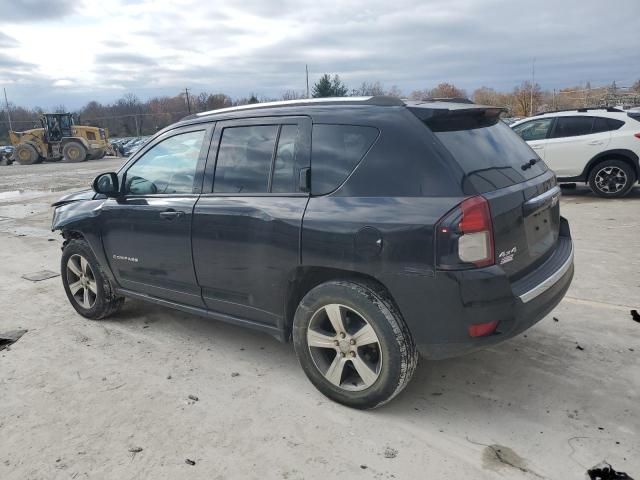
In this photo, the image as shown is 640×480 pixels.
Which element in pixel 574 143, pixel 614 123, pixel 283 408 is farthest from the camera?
pixel 574 143

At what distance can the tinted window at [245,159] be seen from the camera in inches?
137

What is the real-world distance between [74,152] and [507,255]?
3508cm

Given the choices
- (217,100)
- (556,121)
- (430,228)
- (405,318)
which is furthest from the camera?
(217,100)

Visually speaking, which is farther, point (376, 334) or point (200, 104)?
point (200, 104)

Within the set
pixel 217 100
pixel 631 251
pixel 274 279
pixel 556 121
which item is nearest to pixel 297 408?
pixel 274 279

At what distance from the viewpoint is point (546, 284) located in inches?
119

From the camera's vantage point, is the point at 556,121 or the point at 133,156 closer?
the point at 133,156

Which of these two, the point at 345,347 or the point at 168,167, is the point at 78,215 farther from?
the point at 345,347

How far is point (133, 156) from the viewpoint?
441 centimetres

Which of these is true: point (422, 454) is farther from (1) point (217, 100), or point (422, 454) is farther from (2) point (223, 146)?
(1) point (217, 100)

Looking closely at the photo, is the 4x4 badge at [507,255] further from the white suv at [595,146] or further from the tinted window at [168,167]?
the white suv at [595,146]

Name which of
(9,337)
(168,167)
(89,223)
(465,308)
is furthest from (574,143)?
(9,337)

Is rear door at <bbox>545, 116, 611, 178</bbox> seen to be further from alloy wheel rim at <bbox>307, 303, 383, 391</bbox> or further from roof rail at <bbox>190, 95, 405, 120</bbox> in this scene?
alloy wheel rim at <bbox>307, 303, 383, 391</bbox>

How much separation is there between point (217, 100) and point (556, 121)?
70648 mm
